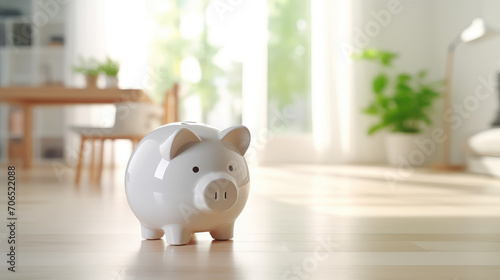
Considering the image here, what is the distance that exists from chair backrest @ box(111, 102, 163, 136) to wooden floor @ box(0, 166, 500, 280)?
903 millimetres

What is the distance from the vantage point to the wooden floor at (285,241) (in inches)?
44.3

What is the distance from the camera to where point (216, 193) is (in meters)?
1.30

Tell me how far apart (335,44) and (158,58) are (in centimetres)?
205

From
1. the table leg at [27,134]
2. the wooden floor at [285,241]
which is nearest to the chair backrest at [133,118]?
the wooden floor at [285,241]

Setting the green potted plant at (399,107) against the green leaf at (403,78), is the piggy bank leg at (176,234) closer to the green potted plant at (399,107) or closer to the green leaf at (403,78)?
the green potted plant at (399,107)

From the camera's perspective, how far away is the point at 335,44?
629cm

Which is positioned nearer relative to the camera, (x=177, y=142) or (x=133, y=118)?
(x=177, y=142)

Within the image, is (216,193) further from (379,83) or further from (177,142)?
(379,83)

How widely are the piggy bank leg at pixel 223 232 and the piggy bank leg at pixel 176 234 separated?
→ 3.7 inches

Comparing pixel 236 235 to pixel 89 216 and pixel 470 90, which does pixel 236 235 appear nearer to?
pixel 89 216

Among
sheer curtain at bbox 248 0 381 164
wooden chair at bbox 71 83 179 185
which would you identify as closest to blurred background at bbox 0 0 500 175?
sheer curtain at bbox 248 0 381 164

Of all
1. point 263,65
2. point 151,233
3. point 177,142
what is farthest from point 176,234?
point 263,65

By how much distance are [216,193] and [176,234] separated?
183 millimetres

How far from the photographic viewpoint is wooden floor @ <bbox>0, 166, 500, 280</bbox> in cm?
112
